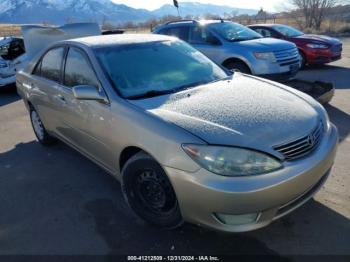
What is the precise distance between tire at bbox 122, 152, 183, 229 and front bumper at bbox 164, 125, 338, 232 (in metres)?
0.19

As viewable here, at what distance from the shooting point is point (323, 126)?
313 cm

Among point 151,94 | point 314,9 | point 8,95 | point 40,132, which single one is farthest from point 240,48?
point 314,9

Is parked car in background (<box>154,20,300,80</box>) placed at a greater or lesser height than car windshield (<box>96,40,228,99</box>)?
lesser

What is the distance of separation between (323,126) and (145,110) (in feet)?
5.15

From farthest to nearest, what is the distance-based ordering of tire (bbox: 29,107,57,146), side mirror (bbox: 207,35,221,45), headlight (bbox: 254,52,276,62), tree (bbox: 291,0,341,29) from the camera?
tree (bbox: 291,0,341,29) → side mirror (bbox: 207,35,221,45) → headlight (bbox: 254,52,276,62) → tire (bbox: 29,107,57,146)

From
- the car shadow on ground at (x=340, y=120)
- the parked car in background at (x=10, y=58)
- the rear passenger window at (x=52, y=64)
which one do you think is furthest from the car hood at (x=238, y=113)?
the parked car in background at (x=10, y=58)

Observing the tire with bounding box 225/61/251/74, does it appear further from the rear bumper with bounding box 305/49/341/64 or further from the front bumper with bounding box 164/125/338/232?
the front bumper with bounding box 164/125/338/232

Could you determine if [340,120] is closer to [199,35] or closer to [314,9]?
[199,35]

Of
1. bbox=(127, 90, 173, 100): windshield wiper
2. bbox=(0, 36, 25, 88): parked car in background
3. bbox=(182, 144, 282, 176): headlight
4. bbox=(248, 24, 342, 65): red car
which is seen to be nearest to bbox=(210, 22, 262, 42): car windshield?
bbox=(248, 24, 342, 65): red car

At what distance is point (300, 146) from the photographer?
8.95ft

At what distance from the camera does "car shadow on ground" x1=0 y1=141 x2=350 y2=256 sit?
2.93 meters

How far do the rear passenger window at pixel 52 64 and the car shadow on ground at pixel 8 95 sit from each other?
4696mm

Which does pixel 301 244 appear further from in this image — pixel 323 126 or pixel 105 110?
pixel 105 110

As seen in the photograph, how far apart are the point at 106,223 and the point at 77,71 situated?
1.72m
